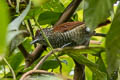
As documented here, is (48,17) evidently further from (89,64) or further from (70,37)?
(89,64)

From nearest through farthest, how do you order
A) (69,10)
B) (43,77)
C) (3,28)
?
(3,28)
(43,77)
(69,10)

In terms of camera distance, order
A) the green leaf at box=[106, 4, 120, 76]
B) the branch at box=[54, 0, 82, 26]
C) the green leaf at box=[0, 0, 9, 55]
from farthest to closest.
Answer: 1. the branch at box=[54, 0, 82, 26]
2. the green leaf at box=[106, 4, 120, 76]
3. the green leaf at box=[0, 0, 9, 55]

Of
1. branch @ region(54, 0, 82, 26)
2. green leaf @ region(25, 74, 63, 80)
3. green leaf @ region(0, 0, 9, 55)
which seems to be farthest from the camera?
branch @ region(54, 0, 82, 26)

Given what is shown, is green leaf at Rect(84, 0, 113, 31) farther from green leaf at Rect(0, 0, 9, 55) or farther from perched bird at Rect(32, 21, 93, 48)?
perched bird at Rect(32, 21, 93, 48)

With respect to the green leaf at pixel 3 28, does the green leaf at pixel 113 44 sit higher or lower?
lower

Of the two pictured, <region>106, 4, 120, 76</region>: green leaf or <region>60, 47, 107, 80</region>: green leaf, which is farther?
<region>60, 47, 107, 80</region>: green leaf

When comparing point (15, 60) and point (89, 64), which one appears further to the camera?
point (15, 60)

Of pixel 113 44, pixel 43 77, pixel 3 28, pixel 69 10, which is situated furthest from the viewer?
pixel 69 10

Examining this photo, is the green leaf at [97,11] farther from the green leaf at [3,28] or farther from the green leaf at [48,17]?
the green leaf at [48,17]

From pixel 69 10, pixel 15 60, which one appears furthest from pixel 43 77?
pixel 15 60

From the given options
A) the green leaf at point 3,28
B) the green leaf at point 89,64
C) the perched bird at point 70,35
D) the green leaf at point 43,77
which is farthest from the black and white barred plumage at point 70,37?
the green leaf at point 3,28

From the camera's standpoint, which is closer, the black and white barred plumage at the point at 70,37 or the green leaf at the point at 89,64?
the green leaf at the point at 89,64

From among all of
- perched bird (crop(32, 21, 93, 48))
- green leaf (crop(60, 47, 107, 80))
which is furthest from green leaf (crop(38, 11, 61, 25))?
green leaf (crop(60, 47, 107, 80))

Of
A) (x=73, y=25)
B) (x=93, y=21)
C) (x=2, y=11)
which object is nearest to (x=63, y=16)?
(x=73, y=25)
